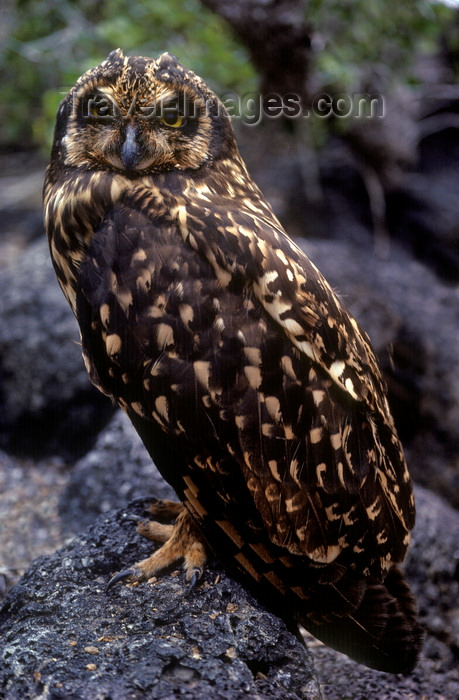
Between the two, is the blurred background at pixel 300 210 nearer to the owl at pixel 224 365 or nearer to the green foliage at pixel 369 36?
the green foliage at pixel 369 36

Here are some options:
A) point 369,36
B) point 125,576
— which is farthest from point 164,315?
point 369,36

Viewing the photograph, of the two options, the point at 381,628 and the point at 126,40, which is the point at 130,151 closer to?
the point at 381,628

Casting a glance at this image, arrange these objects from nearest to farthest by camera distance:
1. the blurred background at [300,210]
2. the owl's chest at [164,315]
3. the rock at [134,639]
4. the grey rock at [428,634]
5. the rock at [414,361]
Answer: the rock at [134,639] → the owl's chest at [164,315] → the grey rock at [428,634] → the blurred background at [300,210] → the rock at [414,361]

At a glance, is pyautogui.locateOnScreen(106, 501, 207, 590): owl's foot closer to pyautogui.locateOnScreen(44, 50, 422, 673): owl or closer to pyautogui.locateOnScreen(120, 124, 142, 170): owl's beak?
pyautogui.locateOnScreen(44, 50, 422, 673): owl

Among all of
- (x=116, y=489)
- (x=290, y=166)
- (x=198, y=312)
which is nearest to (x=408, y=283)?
(x=290, y=166)

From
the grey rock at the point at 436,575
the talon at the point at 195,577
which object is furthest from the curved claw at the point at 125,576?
the grey rock at the point at 436,575
